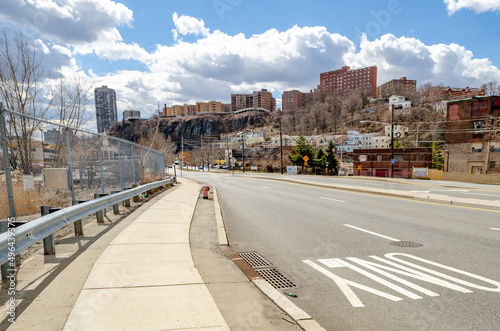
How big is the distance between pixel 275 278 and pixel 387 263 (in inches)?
85.8

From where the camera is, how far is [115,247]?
5613 millimetres

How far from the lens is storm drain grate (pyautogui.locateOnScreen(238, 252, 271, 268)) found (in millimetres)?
5481

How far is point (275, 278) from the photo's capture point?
15.7 feet

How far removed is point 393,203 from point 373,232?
18.9ft

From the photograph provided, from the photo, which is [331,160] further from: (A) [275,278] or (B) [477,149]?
(A) [275,278]

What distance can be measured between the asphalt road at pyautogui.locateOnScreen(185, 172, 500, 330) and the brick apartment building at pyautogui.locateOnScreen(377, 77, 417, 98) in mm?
184288

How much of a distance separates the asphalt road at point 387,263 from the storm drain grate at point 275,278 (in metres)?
0.17

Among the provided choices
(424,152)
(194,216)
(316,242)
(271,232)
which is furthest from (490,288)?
(424,152)

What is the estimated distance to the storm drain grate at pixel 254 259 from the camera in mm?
5481

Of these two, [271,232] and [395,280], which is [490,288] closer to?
[395,280]

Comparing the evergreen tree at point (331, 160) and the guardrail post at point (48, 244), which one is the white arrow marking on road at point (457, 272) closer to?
the guardrail post at point (48, 244)

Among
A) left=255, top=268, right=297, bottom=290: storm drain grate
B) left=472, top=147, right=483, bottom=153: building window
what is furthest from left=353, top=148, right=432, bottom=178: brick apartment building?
left=255, top=268, right=297, bottom=290: storm drain grate

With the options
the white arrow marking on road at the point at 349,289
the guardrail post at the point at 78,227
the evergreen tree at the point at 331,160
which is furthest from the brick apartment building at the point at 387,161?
the guardrail post at the point at 78,227

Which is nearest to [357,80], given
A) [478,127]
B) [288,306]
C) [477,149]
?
[478,127]
